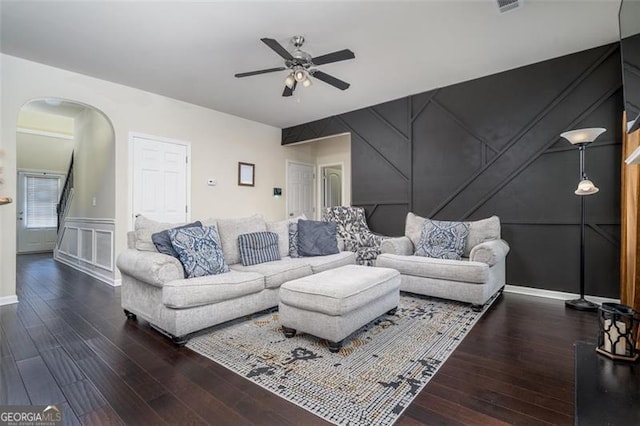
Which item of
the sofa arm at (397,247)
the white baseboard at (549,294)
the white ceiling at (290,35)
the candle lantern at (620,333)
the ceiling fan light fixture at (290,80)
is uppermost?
the white ceiling at (290,35)

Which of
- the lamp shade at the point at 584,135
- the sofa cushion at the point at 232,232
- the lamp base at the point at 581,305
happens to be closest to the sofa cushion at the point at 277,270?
the sofa cushion at the point at 232,232

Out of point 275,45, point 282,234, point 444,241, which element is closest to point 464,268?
point 444,241

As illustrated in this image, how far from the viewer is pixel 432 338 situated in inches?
93.2

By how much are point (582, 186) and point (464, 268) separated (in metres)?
1.41

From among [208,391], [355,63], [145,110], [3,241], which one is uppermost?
[355,63]

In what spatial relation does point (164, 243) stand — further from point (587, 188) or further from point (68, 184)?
point (68, 184)

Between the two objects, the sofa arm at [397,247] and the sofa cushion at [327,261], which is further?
the sofa arm at [397,247]

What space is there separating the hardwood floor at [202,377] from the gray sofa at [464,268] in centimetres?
32

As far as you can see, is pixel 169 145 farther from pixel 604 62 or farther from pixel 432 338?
pixel 604 62

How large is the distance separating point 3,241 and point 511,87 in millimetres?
6223

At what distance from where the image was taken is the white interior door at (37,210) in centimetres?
696

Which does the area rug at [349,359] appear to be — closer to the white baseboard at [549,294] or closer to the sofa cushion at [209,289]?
the sofa cushion at [209,289]

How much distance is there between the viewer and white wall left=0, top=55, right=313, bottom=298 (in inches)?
132

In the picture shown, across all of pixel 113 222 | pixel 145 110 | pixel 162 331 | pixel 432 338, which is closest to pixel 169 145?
pixel 145 110
